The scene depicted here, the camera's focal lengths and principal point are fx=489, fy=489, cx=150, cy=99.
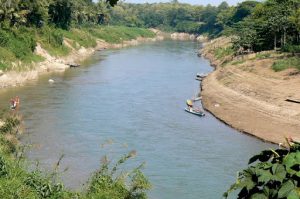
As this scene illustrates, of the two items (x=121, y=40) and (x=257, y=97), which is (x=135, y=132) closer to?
(x=257, y=97)

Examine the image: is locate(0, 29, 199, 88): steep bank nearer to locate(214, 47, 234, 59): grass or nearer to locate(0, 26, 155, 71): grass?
locate(0, 26, 155, 71): grass

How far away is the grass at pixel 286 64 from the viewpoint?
161 ft

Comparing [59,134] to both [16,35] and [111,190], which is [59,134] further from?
[16,35]

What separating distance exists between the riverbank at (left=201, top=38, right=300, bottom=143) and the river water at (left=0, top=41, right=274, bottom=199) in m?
1.57

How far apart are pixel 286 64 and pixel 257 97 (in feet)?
28.7

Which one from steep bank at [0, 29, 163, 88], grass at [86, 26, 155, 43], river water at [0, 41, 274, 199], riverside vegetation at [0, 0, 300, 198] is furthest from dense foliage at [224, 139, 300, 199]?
grass at [86, 26, 155, 43]

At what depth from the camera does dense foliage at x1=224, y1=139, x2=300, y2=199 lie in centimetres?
474

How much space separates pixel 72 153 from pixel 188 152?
679 cm

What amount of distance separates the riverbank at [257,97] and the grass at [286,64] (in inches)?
28.0

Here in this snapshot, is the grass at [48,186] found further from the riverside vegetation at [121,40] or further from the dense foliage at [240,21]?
the dense foliage at [240,21]

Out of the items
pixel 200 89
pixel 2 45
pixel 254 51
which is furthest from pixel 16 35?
pixel 254 51

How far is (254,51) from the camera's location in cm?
7025

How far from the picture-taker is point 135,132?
33.3 metres

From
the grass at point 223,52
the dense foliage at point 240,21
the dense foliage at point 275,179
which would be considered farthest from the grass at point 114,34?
the dense foliage at point 275,179
